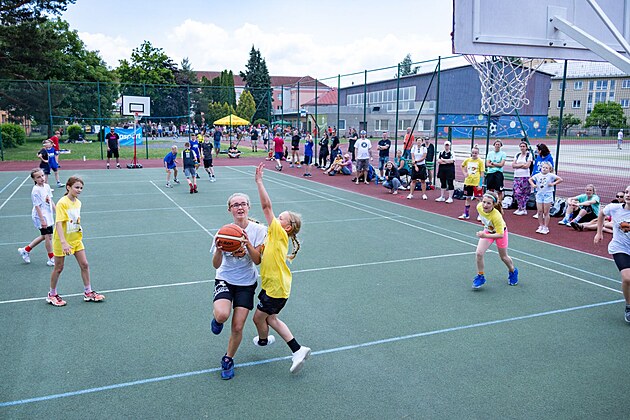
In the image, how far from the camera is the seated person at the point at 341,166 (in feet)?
83.6

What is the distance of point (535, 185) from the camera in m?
13.1

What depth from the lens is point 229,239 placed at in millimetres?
4992

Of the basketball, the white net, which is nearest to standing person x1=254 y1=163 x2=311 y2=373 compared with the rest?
the basketball

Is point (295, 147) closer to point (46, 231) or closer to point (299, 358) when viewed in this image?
point (46, 231)

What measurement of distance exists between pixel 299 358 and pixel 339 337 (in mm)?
1156

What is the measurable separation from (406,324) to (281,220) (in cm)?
256

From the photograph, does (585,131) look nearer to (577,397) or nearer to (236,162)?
(236,162)

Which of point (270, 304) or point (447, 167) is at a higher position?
point (447, 167)

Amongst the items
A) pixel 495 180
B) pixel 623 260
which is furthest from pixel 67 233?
pixel 495 180

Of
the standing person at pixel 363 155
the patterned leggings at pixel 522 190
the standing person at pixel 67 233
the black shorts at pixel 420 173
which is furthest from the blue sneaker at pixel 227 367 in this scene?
the standing person at pixel 363 155

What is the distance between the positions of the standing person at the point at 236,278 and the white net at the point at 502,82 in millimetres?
17741

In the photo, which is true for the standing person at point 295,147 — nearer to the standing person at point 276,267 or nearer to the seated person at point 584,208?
the seated person at point 584,208

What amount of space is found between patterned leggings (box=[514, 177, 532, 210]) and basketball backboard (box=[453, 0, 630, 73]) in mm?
9997

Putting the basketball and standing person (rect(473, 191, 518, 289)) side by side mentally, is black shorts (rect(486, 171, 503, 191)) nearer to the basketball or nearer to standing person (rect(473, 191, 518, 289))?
standing person (rect(473, 191, 518, 289))
